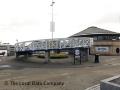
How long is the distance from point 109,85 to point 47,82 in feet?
23.2

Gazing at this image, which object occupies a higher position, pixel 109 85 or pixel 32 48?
pixel 32 48

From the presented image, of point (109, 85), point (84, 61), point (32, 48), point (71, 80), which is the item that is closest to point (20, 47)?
point (32, 48)

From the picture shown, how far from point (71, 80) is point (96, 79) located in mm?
2277

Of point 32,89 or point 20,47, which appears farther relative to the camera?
point 20,47

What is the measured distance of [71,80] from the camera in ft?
61.8

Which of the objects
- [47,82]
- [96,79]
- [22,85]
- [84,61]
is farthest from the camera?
[84,61]

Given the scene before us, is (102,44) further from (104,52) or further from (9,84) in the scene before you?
(9,84)

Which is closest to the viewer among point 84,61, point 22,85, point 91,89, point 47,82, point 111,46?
point 91,89

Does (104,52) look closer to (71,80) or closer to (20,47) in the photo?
(20,47)

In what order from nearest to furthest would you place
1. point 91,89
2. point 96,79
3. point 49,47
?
point 91,89, point 96,79, point 49,47

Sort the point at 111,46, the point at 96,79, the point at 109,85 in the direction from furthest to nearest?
the point at 111,46 < the point at 96,79 < the point at 109,85

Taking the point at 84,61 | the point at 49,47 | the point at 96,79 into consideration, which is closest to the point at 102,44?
the point at 84,61

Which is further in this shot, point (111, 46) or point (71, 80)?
point (111, 46)

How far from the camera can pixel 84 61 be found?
114 feet
